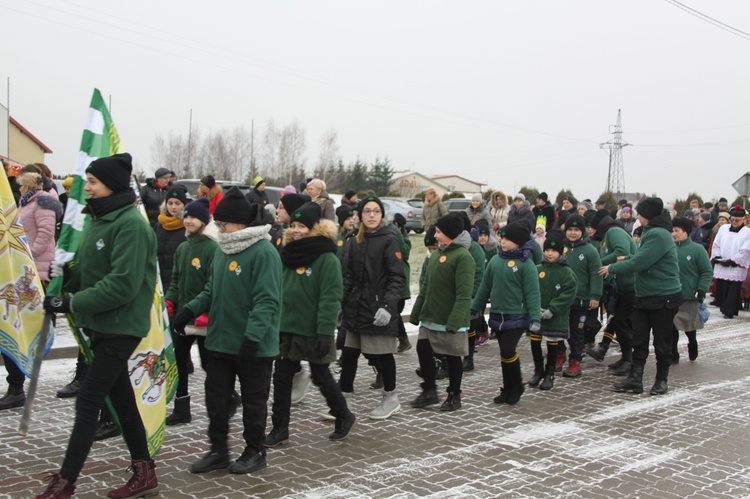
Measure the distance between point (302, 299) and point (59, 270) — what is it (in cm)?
182

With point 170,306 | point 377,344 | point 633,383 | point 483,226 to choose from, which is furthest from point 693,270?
point 170,306

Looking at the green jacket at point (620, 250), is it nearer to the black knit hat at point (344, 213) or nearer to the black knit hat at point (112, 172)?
the black knit hat at point (344, 213)

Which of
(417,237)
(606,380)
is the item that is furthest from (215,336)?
(417,237)

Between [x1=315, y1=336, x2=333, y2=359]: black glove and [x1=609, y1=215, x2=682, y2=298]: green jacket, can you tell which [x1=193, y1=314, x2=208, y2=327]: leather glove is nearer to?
[x1=315, y1=336, x2=333, y2=359]: black glove

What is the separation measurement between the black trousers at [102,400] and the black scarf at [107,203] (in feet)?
2.45

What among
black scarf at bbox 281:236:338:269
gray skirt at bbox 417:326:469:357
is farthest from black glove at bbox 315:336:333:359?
gray skirt at bbox 417:326:469:357

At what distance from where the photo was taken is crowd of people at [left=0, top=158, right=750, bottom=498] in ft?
15.0

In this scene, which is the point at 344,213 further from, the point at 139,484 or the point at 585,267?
the point at 139,484

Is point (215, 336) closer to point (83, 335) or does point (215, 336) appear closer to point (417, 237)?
point (83, 335)

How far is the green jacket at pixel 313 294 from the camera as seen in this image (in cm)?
579

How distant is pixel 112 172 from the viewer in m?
4.63

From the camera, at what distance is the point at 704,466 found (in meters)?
5.67

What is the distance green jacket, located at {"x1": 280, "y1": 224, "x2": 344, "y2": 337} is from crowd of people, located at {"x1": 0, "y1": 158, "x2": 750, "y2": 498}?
0.4 inches

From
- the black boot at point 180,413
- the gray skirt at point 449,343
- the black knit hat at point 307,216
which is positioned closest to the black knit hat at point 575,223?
the gray skirt at point 449,343
